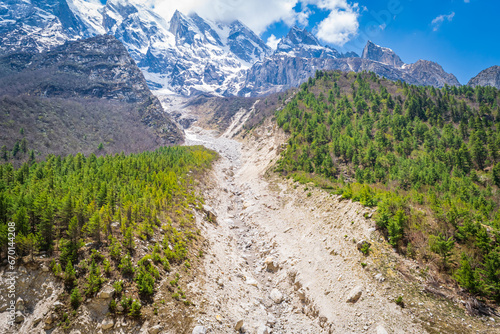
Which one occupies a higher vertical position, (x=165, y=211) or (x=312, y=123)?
(x=312, y=123)

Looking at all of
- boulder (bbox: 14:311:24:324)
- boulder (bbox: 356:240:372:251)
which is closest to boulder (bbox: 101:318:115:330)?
boulder (bbox: 14:311:24:324)

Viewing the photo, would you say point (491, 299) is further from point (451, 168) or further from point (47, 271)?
point (451, 168)

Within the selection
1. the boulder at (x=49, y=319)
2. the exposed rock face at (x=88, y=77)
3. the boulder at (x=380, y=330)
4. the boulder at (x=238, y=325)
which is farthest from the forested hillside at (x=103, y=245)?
the exposed rock face at (x=88, y=77)

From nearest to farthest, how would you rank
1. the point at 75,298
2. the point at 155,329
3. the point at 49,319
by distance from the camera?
the point at 49,319
the point at 75,298
the point at 155,329

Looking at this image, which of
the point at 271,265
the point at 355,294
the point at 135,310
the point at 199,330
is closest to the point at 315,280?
the point at 355,294

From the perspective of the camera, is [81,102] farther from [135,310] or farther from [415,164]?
[415,164]

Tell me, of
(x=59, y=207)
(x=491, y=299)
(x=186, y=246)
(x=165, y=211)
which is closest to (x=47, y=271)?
(x=59, y=207)
